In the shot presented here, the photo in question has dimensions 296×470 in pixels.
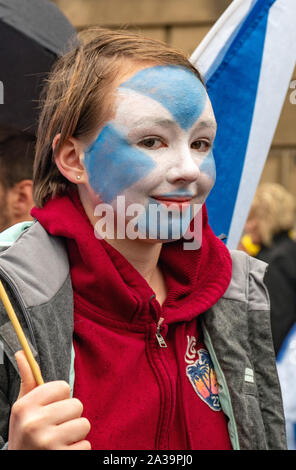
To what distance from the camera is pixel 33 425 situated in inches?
48.3

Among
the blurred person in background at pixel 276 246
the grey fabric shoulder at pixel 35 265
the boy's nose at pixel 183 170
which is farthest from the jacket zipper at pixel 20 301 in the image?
the blurred person in background at pixel 276 246

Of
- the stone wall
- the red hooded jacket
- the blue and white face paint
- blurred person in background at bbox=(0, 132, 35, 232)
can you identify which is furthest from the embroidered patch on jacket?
the stone wall

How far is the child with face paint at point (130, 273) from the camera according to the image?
150 cm

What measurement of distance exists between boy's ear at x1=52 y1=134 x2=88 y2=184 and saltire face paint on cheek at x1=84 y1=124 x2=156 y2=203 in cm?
5

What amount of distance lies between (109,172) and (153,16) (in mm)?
7351

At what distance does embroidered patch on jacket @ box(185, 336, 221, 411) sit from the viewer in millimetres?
1636

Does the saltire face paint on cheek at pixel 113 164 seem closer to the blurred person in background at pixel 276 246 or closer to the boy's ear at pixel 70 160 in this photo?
the boy's ear at pixel 70 160

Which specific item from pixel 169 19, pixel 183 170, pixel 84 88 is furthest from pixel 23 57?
pixel 169 19

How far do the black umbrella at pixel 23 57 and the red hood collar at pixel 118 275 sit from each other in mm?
541

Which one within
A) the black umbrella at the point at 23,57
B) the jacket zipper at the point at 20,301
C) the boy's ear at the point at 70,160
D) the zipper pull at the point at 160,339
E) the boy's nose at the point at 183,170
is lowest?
the zipper pull at the point at 160,339

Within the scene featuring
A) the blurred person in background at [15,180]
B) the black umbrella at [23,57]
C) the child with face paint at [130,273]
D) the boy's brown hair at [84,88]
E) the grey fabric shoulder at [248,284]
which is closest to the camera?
the child with face paint at [130,273]

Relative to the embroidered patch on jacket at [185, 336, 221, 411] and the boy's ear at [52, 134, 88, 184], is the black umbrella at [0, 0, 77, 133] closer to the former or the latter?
the boy's ear at [52, 134, 88, 184]
